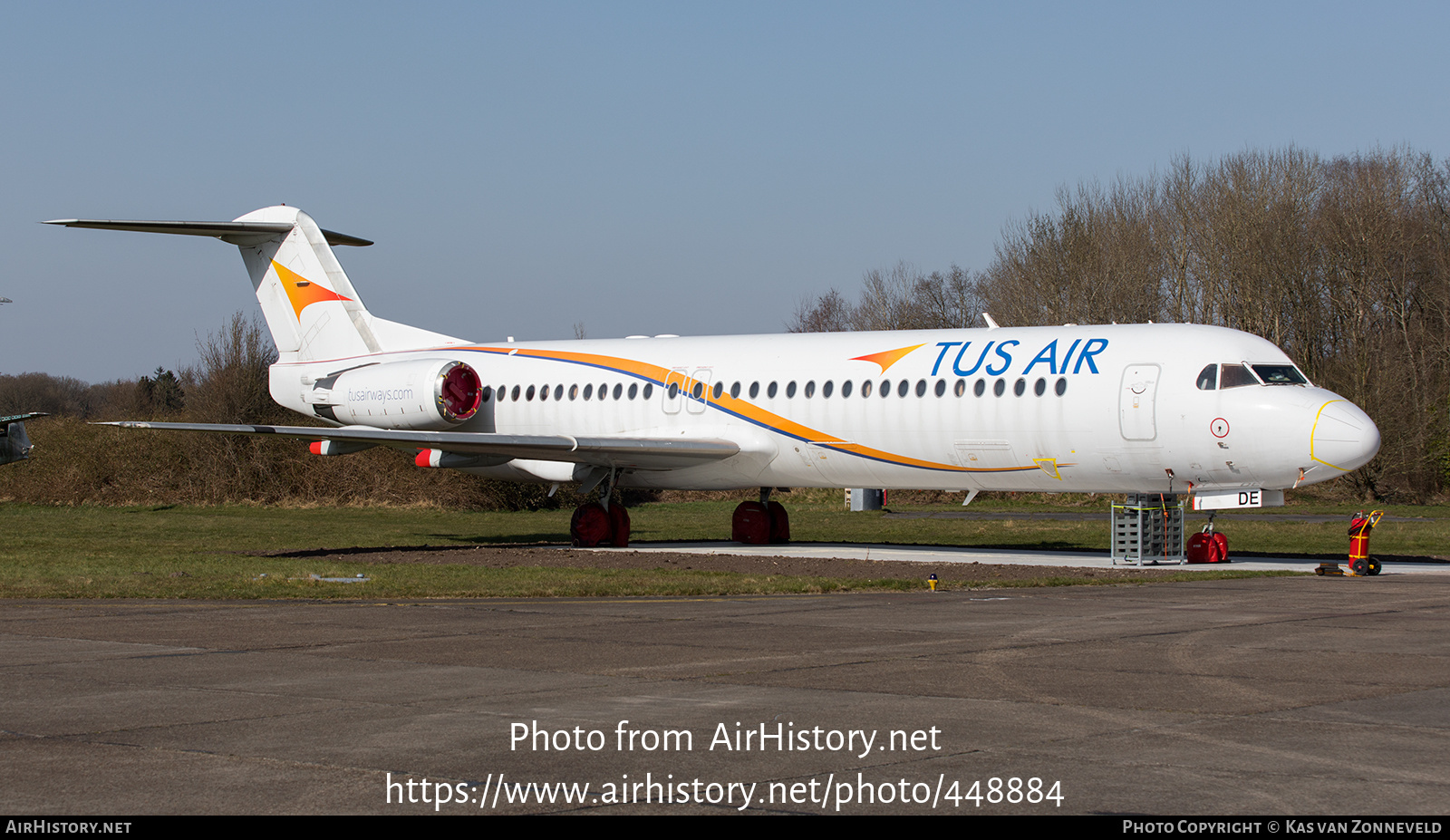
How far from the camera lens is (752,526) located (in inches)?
1120

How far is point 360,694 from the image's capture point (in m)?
8.98

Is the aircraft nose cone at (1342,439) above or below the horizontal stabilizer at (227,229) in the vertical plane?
below

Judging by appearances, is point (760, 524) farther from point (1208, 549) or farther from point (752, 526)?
point (1208, 549)

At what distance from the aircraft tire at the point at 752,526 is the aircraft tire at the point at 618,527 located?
229 cm

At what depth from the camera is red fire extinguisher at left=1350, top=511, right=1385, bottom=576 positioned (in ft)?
62.6

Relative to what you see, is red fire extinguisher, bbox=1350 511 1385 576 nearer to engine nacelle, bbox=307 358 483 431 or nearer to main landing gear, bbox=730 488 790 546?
main landing gear, bbox=730 488 790 546

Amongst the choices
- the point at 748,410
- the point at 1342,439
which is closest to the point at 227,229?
the point at 748,410

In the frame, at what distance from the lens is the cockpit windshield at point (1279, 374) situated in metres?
20.8

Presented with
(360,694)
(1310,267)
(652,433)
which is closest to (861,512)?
(652,433)

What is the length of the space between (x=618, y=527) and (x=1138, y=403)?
1071cm

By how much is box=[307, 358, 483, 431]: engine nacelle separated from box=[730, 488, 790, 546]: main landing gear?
19.7 ft

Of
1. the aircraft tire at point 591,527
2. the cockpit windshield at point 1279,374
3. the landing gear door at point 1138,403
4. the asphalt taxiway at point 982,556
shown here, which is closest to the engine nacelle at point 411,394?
the aircraft tire at point 591,527

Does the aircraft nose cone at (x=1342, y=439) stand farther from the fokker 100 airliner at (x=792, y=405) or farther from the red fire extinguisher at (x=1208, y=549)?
the red fire extinguisher at (x=1208, y=549)
